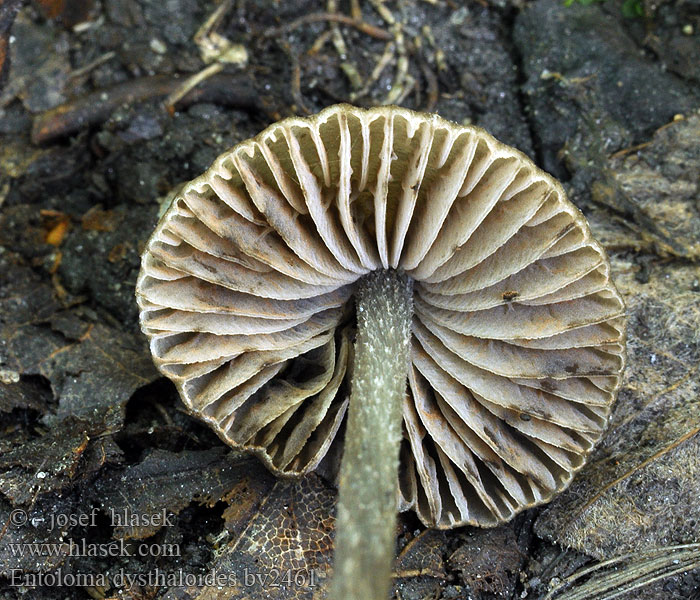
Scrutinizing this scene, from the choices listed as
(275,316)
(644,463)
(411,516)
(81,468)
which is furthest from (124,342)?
(644,463)

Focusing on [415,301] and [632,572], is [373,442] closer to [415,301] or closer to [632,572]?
[415,301]

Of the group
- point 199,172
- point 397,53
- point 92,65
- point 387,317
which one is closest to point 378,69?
point 397,53

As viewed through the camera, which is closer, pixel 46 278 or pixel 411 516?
pixel 411 516

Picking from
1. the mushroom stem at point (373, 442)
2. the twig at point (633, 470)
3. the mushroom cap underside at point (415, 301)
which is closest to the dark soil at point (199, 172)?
the twig at point (633, 470)

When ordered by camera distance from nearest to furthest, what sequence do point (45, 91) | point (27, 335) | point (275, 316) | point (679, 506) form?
point (275, 316)
point (679, 506)
point (27, 335)
point (45, 91)

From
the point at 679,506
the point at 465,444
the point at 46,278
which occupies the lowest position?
the point at 679,506

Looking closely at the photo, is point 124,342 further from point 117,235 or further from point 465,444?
point 465,444

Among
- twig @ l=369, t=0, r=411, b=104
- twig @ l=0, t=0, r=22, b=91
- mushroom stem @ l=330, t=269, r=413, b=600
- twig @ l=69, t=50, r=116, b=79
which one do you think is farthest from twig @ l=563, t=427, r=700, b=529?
twig @ l=69, t=50, r=116, b=79
